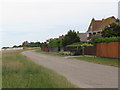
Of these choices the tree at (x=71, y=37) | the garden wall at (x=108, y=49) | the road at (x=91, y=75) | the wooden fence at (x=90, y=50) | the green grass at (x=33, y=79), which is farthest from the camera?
the tree at (x=71, y=37)

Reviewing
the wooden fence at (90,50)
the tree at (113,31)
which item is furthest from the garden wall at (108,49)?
the tree at (113,31)

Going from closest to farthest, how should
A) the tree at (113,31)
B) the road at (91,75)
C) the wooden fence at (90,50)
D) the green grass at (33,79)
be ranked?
1. the green grass at (33,79)
2. the road at (91,75)
3. the wooden fence at (90,50)
4. the tree at (113,31)

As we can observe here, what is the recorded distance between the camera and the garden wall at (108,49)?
88.2 feet

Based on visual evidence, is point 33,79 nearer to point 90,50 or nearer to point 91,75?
point 91,75

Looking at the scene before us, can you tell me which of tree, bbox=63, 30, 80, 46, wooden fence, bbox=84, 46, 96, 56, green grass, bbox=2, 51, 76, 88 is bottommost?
green grass, bbox=2, 51, 76, 88

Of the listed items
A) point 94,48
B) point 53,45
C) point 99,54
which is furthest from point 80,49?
point 53,45

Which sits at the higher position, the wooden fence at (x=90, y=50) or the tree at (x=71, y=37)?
the tree at (x=71, y=37)

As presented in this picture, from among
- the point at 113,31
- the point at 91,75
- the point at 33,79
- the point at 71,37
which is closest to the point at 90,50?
the point at 113,31

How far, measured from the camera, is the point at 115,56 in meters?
27.0

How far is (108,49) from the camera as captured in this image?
2956 centimetres

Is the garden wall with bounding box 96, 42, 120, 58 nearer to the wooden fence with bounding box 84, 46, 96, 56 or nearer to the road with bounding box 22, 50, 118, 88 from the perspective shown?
the wooden fence with bounding box 84, 46, 96, 56

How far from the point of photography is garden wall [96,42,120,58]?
88.2 ft

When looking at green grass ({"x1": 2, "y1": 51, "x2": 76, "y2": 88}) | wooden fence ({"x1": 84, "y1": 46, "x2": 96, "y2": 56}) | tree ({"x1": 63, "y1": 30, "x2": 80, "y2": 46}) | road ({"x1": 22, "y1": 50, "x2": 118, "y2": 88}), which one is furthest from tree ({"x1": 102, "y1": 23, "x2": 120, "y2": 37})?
green grass ({"x1": 2, "y1": 51, "x2": 76, "y2": 88})

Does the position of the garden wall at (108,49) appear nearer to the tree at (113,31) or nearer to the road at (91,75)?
the tree at (113,31)
